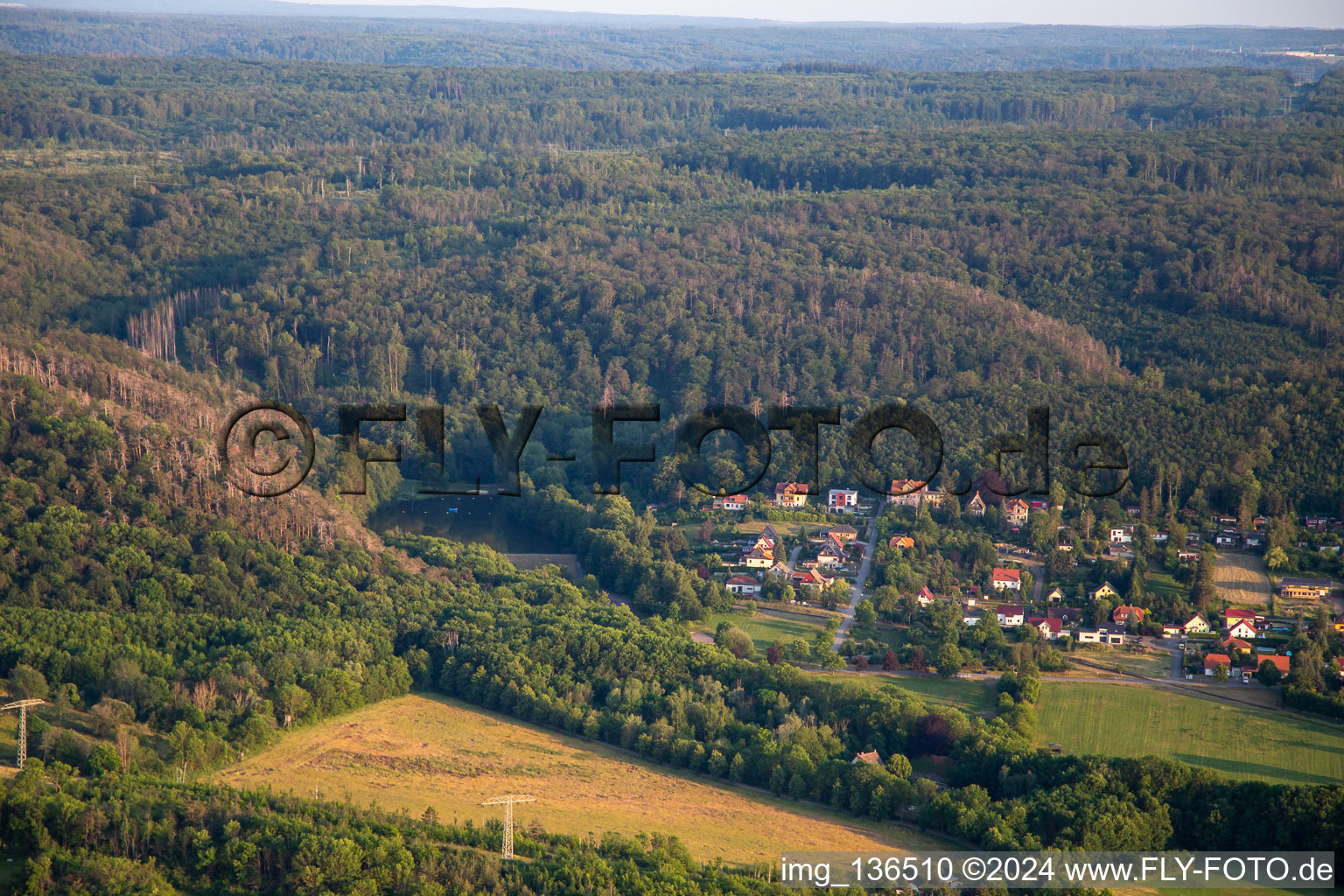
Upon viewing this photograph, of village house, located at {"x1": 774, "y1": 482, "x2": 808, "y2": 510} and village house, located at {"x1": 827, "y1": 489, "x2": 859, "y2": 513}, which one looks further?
village house, located at {"x1": 774, "y1": 482, "x2": 808, "y2": 510}

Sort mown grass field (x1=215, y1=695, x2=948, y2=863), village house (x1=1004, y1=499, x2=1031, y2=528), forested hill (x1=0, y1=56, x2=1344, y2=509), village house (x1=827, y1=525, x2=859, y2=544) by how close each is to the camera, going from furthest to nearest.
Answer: forested hill (x1=0, y1=56, x2=1344, y2=509) → village house (x1=1004, y1=499, x2=1031, y2=528) → village house (x1=827, y1=525, x2=859, y2=544) → mown grass field (x1=215, y1=695, x2=948, y2=863)

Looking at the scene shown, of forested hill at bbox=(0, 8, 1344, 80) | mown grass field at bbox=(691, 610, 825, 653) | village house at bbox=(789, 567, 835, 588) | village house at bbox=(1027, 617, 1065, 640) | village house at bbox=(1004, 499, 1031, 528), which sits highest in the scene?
forested hill at bbox=(0, 8, 1344, 80)

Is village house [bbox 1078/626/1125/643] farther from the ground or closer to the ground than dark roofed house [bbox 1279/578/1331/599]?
closer to the ground

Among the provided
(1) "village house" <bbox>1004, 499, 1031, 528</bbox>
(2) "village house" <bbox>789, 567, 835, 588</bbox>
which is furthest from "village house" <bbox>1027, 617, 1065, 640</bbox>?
(1) "village house" <bbox>1004, 499, 1031, 528</bbox>

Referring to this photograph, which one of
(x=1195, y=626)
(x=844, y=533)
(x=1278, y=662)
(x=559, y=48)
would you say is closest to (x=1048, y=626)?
(x=1195, y=626)

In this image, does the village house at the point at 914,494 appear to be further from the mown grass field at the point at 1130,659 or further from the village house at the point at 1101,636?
the mown grass field at the point at 1130,659

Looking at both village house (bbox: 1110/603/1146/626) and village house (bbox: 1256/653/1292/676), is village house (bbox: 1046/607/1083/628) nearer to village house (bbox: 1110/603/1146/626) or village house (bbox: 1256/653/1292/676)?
village house (bbox: 1110/603/1146/626)

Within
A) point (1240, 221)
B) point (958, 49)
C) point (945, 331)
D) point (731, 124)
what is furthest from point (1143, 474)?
point (958, 49)

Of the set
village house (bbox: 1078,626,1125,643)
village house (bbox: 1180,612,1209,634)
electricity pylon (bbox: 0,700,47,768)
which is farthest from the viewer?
village house (bbox: 1180,612,1209,634)
